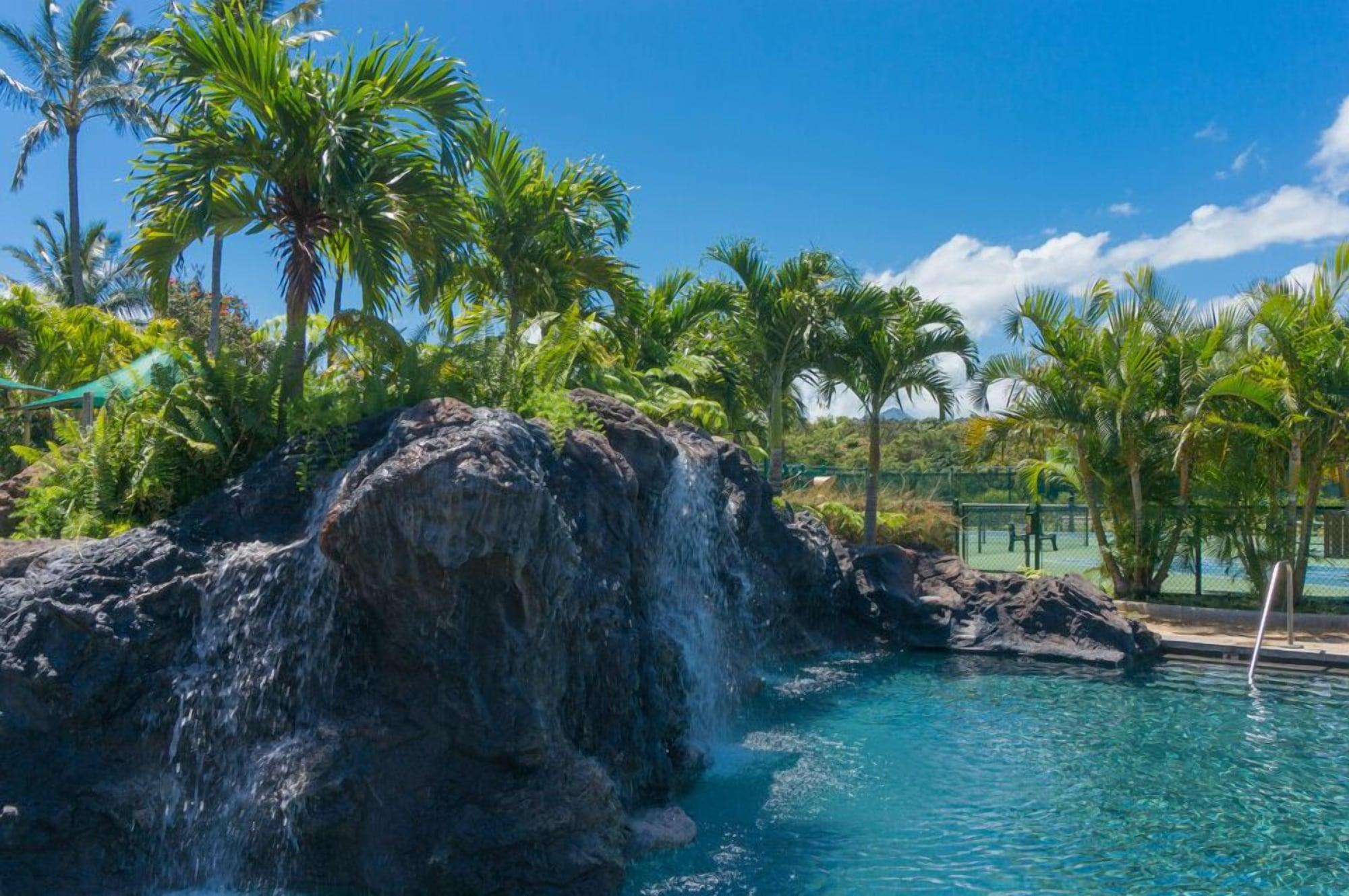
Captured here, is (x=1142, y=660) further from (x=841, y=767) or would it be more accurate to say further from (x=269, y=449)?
(x=269, y=449)

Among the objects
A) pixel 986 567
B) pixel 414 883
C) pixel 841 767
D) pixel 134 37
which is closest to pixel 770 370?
pixel 986 567

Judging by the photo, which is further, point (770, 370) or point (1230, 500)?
point (770, 370)

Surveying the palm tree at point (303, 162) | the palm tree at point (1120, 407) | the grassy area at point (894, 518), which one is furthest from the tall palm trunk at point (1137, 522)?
the palm tree at point (303, 162)

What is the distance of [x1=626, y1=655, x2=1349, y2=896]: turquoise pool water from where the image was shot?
20.8 ft

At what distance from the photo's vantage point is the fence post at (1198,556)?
15125 millimetres

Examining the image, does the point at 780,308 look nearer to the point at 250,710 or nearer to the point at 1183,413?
the point at 1183,413

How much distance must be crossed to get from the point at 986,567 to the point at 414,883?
1632 cm

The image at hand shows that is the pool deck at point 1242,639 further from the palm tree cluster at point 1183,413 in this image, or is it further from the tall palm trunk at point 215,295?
the tall palm trunk at point 215,295

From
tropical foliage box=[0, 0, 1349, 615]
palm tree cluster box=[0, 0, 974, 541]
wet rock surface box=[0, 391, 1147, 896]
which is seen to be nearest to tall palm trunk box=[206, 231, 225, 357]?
tropical foliage box=[0, 0, 1349, 615]

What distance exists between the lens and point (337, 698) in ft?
19.9

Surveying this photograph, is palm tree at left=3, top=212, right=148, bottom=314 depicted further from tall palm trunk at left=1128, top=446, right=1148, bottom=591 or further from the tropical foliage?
tall palm trunk at left=1128, top=446, right=1148, bottom=591

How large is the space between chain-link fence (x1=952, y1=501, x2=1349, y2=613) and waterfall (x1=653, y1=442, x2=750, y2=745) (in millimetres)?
7537

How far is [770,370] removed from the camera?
56.9 ft

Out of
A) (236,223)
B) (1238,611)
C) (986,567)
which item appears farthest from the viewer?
(986,567)
